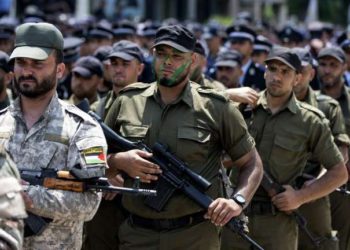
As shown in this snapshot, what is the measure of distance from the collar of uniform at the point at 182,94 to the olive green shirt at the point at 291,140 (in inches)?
47.7

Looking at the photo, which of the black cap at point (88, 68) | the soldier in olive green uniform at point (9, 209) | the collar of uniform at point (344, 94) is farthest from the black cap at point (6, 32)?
the soldier in olive green uniform at point (9, 209)

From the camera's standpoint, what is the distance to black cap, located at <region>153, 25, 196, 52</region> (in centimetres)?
547

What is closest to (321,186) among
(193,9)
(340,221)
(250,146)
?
(250,146)

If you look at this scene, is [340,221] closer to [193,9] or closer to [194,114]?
[194,114]

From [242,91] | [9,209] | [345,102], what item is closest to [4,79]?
[242,91]

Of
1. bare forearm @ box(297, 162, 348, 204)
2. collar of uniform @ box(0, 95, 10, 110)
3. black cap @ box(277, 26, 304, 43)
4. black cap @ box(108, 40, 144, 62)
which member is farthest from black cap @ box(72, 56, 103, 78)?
black cap @ box(277, 26, 304, 43)

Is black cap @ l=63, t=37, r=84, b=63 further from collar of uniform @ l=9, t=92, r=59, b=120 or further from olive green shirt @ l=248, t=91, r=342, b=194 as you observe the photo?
collar of uniform @ l=9, t=92, r=59, b=120

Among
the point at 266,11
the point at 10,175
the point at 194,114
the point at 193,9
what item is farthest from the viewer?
the point at 266,11

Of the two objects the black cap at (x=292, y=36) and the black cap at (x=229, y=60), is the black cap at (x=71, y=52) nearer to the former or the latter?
the black cap at (x=229, y=60)

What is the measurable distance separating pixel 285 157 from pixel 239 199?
1337 millimetres

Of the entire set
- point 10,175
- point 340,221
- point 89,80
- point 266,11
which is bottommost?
point 266,11

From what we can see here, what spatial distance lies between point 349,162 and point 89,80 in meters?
2.45

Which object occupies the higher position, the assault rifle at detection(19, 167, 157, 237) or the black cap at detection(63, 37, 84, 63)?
the assault rifle at detection(19, 167, 157, 237)

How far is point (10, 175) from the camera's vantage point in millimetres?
3648
